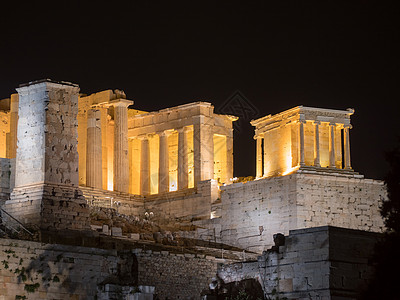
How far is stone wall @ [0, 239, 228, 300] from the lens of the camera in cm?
4238

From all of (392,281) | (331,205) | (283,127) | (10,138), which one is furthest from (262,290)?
(10,138)

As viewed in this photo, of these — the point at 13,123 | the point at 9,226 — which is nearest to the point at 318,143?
the point at 13,123

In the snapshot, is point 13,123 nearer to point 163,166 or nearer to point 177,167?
point 163,166

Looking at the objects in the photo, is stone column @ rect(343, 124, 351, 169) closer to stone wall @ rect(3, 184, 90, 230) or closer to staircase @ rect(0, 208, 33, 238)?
stone wall @ rect(3, 184, 90, 230)

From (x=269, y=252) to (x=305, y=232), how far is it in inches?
84.5

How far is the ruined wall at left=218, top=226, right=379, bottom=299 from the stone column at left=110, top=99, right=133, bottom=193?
26735mm

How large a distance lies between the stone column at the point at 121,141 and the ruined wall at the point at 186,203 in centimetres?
212

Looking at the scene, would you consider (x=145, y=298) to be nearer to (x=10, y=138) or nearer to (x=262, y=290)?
(x=262, y=290)

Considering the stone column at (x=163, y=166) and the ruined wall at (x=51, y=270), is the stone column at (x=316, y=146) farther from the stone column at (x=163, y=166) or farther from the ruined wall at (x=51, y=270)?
the ruined wall at (x=51, y=270)

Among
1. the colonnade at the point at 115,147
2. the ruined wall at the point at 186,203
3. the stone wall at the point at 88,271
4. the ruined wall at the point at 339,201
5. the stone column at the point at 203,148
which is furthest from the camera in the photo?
the stone column at the point at 203,148

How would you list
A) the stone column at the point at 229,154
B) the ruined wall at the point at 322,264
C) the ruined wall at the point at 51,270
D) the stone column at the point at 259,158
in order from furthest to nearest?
the stone column at the point at 229,154 < the stone column at the point at 259,158 < the ruined wall at the point at 51,270 < the ruined wall at the point at 322,264

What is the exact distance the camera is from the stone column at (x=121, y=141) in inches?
2692

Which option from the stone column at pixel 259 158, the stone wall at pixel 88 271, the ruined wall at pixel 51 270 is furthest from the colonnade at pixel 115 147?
the ruined wall at pixel 51 270

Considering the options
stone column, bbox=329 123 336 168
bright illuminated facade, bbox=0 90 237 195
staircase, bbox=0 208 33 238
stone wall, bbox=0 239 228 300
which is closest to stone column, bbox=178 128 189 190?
bright illuminated facade, bbox=0 90 237 195
